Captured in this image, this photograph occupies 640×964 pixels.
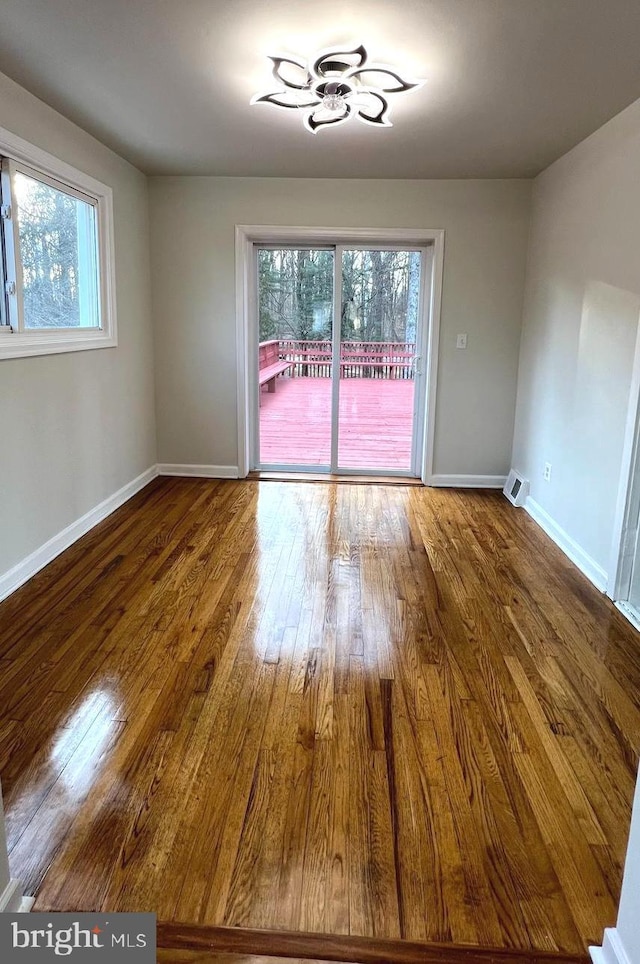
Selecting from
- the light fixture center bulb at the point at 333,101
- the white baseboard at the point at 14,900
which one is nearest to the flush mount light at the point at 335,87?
the light fixture center bulb at the point at 333,101

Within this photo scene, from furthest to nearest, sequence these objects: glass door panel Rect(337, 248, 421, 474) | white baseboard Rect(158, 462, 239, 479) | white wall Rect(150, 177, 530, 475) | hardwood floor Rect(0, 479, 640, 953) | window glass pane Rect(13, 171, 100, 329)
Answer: white baseboard Rect(158, 462, 239, 479) < glass door panel Rect(337, 248, 421, 474) < white wall Rect(150, 177, 530, 475) < window glass pane Rect(13, 171, 100, 329) < hardwood floor Rect(0, 479, 640, 953)

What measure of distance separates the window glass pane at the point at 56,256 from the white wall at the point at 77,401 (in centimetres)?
22

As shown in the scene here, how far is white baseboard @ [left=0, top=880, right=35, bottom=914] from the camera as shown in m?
1.39

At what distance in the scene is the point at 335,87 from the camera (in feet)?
9.72

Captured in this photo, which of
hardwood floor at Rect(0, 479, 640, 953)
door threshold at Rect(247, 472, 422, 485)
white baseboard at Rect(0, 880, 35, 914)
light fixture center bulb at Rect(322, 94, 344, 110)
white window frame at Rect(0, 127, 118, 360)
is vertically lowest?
hardwood floor at Rect(0, 479, 640, 953)

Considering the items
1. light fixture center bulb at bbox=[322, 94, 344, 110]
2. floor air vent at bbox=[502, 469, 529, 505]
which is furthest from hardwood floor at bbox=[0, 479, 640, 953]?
light fixture center bulb at bbox=[322, 94, 344, 110]

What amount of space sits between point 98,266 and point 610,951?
170 inches

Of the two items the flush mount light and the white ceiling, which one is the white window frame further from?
the flush mount light

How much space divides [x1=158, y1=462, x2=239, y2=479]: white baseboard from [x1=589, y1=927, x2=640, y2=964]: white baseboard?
455 cm

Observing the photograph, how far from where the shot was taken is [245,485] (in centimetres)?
541

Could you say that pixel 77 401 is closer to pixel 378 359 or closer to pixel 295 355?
pixel 295 355

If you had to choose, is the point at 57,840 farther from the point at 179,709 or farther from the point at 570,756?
the point at 570,756

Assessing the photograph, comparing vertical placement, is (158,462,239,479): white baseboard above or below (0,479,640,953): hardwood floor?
above

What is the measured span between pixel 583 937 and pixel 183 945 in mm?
892
